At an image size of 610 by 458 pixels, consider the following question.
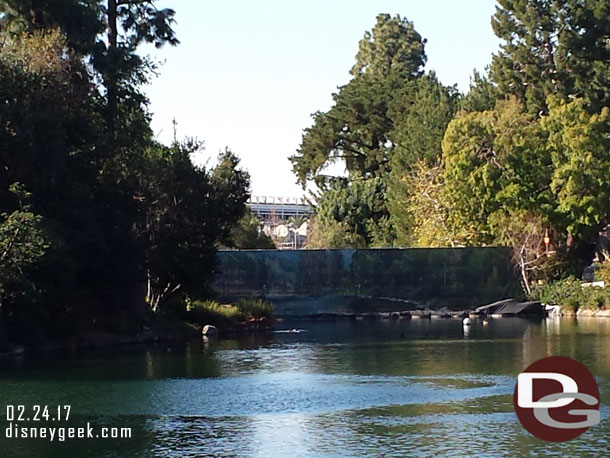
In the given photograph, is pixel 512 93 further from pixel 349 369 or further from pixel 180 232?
pixel 349 369

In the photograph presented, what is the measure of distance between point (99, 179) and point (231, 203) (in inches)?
234

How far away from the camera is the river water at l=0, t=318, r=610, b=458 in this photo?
60.8 ft

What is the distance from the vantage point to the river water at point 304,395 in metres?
18.5

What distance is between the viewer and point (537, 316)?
4947cm

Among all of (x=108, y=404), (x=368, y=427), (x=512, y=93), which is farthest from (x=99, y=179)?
(x=512, y=93)

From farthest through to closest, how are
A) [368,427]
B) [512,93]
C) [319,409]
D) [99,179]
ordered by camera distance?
[512,93] → [99,179] → [319,409] → [368,427]

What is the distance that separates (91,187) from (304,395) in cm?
1455

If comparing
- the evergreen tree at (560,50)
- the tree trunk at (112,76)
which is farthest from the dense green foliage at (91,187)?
the evergreen tree at (560,50)

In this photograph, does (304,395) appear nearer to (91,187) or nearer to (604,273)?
(91,187)

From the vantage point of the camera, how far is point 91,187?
1419 inches

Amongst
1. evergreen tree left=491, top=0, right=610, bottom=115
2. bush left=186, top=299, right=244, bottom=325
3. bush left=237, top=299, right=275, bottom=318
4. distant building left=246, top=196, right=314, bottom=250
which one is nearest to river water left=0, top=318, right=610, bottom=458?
bush left=186, top=299, right=244, bottom=325

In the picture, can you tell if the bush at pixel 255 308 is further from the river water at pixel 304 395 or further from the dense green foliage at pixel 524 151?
the dense green foliage at pixel 524 151

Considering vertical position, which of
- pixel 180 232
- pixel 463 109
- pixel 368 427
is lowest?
pixel 368 427

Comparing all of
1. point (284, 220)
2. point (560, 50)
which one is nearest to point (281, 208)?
point (284, 220)
